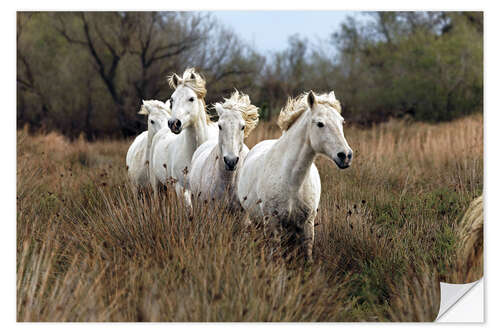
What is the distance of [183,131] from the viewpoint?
5.12m

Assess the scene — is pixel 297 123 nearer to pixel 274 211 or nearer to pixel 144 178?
pixel 274 211

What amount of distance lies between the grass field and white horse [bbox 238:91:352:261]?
21 centimetres

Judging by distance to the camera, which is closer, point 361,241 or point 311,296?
point 311,296

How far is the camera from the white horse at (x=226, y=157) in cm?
385

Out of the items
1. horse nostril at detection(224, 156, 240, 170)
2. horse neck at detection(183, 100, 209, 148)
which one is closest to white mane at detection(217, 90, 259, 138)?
horse nostril at detection(224, 156, 240, 170)

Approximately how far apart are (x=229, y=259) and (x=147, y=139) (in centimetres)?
358

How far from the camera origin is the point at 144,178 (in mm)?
6012

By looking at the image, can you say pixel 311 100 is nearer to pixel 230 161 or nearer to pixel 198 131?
pixel 230 161

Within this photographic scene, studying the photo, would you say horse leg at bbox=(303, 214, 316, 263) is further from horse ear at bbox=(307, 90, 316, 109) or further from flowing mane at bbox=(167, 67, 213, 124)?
flowing mane at bbox=(167, 67, 213, 124)

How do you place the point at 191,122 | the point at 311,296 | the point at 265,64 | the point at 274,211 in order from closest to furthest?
the point at 311,296
the point at 274,211
the point at 191,122
the point at 265,64

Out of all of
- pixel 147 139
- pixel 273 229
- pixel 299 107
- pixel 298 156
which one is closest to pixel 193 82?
pixel 147 139

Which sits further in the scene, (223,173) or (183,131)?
(183,131)
